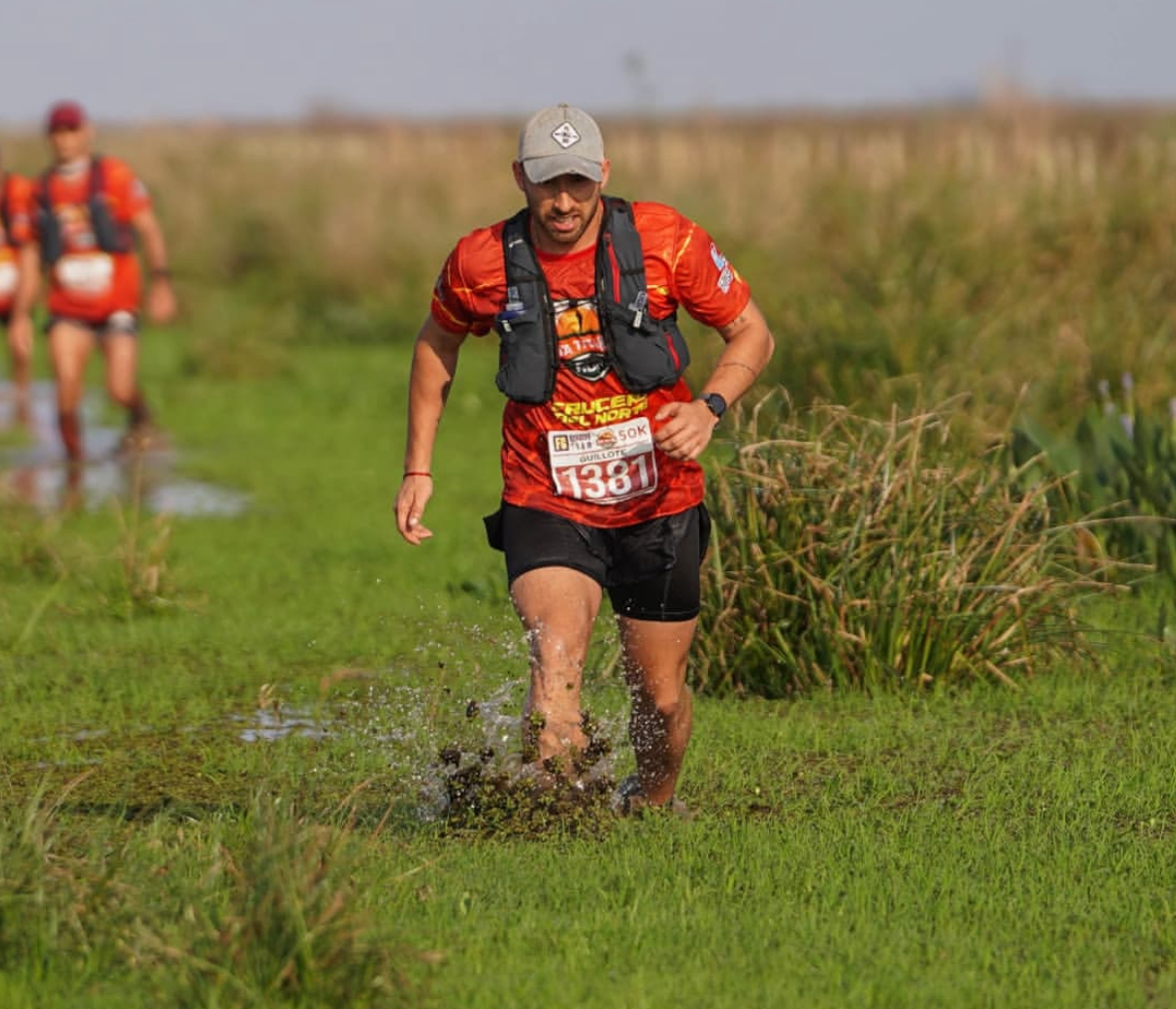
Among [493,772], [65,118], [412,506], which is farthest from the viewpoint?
[65,118]

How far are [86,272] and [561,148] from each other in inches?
347

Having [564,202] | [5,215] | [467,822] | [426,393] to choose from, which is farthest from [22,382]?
[564,202]

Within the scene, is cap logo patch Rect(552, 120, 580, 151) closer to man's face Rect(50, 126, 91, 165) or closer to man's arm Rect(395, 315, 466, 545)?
man's arm Rect(395, 315, 466, 545)

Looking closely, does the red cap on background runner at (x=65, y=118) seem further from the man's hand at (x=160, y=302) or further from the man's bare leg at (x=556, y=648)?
the man's bare leg at (x=556, y=648)

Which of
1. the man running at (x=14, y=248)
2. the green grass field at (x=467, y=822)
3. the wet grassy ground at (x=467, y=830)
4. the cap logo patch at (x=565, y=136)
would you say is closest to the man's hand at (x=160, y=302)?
the man running at (x=14, y=248)

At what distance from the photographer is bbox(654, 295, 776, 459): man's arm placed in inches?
231

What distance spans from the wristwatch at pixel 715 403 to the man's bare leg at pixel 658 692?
0.66 m

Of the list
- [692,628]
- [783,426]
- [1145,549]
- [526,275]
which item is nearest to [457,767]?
[692,628]

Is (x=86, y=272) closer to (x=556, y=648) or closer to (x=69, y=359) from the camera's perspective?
(x=69, y=359)

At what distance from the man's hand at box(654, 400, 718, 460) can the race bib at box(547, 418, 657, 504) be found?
26 cm

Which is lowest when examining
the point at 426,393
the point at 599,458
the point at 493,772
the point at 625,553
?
the point at 493,772

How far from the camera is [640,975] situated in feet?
16.5

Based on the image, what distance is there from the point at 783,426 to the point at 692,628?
2.05m

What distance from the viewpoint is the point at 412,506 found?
245 inches
